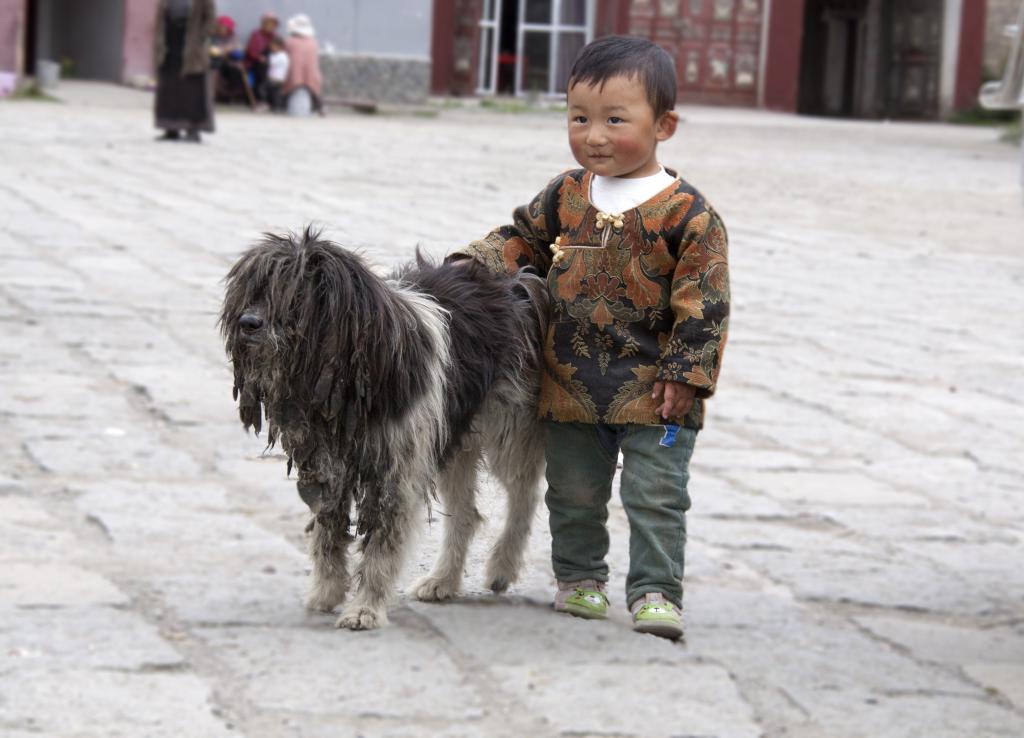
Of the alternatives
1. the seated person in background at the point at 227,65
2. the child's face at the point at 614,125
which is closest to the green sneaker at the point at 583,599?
the child's face at the point at 614,125

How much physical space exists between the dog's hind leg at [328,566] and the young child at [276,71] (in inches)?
802

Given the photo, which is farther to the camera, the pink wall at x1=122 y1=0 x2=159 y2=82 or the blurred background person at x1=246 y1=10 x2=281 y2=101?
the pink wall at x1=122 y1=0 x2=159 y2=82

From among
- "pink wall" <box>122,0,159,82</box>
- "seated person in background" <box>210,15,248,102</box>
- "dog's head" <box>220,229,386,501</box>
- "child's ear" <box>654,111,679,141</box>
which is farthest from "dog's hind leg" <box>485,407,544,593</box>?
"pink wall" <box>122,0,159,82</box>

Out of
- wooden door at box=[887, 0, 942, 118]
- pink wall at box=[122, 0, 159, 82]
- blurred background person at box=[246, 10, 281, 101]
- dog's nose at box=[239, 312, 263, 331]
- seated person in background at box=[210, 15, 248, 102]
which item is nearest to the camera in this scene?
dog's nose at box=[239, 312, 263, 331]

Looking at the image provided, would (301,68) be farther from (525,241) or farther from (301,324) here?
(301,324)

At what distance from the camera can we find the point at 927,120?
32438mm

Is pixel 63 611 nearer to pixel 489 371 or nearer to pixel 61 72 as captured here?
pixel 489 371

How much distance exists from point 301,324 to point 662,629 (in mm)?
1088

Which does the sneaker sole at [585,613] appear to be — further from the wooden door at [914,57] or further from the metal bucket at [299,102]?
the wooden door at [914,57]

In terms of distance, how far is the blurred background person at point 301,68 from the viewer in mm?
23422

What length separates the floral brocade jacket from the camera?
372 cm

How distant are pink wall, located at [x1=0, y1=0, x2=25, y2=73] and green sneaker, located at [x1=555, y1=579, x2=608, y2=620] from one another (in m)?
21.2

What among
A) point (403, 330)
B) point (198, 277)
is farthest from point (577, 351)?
point (198, 277)

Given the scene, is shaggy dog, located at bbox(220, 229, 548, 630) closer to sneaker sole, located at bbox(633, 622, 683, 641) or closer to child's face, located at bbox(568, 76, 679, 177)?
child's face, located at bbox(568, 76, 679, 177)
